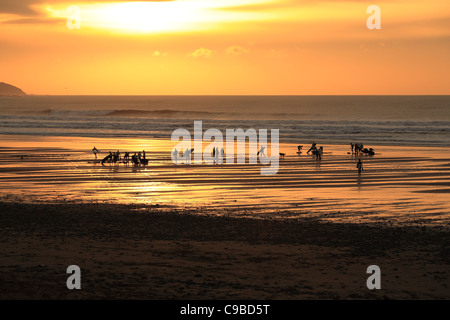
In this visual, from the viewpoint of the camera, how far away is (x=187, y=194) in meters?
22.6

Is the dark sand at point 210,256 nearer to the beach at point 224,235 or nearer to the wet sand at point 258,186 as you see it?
the beach at point 224,235

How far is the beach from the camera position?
36.2 ft

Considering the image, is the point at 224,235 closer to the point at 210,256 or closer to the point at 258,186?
the point at 210,256

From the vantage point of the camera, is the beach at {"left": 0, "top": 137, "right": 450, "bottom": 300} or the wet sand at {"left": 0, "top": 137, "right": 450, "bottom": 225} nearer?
the beach at {"left": 0, "top": 137, "right": 450, "bottom": 300}

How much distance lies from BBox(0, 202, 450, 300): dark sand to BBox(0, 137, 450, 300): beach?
0.09 ft

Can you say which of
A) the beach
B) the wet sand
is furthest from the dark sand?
the wet sand

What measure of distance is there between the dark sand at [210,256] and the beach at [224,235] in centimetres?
3

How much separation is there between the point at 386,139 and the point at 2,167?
3970 cm

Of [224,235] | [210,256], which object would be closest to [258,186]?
[224,235]

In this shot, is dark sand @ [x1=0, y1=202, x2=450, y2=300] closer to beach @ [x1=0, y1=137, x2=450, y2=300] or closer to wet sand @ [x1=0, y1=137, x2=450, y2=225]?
beach @ [x1=0, y1=137, x2=450, y2=300]

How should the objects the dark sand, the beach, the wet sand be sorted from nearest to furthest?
the dark sand < the beach < the wet sand

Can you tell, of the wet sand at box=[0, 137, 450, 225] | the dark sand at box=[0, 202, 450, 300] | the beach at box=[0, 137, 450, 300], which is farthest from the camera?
the wet sand at box=[0, 137, 450, 225]

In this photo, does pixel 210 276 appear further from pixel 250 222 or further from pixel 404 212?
pixel 404 212
